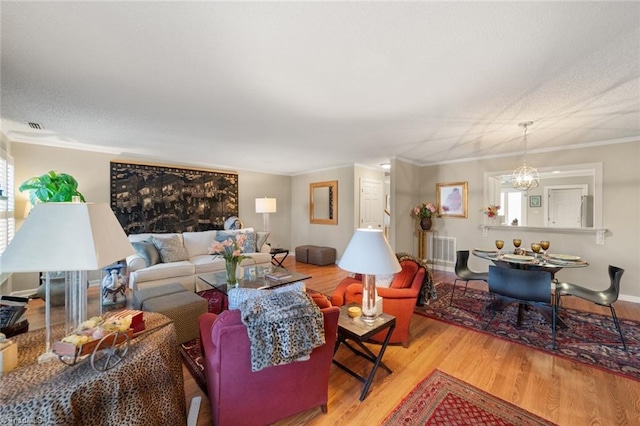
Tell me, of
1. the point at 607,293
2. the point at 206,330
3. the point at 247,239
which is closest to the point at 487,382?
the point at 607,293

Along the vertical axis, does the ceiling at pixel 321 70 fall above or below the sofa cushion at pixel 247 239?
above

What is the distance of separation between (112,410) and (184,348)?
1.61 metres

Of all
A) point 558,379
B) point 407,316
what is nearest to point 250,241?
point 407,316

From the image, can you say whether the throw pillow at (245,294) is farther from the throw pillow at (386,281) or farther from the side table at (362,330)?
the throw pillow at (386,281)

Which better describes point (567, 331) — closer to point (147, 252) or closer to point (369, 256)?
point (369, 256)

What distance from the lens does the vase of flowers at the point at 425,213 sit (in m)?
5.31

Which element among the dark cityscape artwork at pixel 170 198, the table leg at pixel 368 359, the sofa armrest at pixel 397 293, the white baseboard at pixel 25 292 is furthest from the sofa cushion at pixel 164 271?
the sofa armrest at pixel 397 293

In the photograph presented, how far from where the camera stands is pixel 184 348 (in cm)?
241

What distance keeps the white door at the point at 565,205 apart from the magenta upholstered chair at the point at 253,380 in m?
5.69

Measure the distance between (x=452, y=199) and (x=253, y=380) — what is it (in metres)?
5.19

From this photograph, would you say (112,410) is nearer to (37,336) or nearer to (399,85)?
(37,336)

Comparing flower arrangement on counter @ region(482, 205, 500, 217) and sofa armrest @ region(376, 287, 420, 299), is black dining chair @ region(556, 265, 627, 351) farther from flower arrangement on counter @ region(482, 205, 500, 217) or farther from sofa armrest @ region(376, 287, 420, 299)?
flower arrangement on counter @ region(482, 205, 500, 217)

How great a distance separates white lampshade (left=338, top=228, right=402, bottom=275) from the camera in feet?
5.63

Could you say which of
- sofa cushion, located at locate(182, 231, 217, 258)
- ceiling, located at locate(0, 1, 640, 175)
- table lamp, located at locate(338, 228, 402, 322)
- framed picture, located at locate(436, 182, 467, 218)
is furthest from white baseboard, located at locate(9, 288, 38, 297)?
framed picture, located at locate(436, 182, 467, 218)
